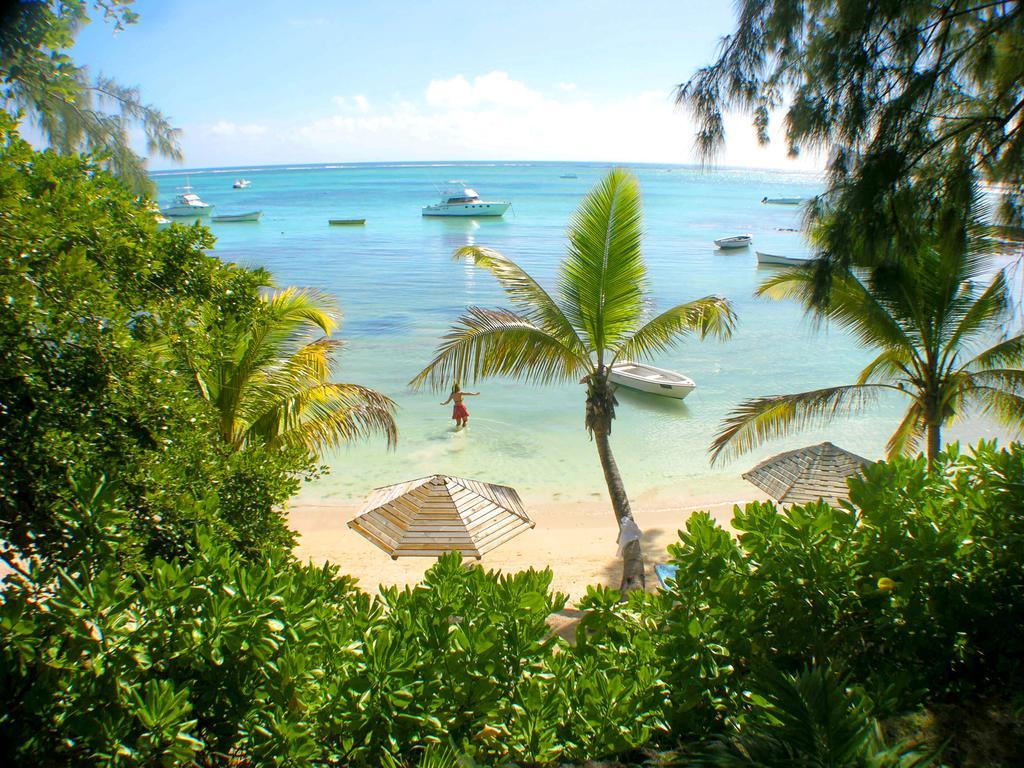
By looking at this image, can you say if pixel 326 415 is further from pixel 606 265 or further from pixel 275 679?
pixel 275 679

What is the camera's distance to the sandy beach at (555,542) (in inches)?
390

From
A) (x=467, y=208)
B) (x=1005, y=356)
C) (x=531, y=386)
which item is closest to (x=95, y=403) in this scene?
(x=1005, y=356)

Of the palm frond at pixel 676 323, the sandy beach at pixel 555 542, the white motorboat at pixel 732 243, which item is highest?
the white motorboat at pixel 732 243

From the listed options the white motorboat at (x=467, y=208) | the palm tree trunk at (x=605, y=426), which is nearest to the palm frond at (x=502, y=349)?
the palm tree trunk at (x=605, y=426)

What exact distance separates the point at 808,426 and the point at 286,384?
Result: 1338cm

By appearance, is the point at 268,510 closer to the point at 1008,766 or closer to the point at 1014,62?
the point at 1008,766

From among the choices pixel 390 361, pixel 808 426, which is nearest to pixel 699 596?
pixel 808 426

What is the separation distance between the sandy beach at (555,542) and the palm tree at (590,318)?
1464 mm

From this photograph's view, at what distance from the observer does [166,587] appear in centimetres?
252

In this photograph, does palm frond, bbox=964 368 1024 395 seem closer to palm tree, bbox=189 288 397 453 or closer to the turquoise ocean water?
the turquoise ocean water

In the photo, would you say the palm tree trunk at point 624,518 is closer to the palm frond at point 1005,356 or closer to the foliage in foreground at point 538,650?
the palm frond at point 1005,356

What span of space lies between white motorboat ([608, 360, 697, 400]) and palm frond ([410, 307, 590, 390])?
28.0 ft

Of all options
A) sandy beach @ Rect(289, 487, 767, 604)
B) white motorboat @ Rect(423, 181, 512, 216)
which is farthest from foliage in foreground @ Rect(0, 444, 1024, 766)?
white motorboat @ Rect(423, 181, 512, 216)

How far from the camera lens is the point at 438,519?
881cm
